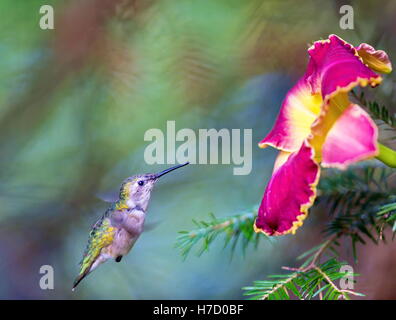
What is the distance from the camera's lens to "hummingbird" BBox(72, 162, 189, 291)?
70 cm

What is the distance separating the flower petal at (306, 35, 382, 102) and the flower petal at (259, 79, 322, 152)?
24 millimetres

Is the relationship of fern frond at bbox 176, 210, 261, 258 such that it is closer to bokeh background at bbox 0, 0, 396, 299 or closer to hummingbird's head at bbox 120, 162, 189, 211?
hummingbird's head at bbox 120, 162, 189, 211

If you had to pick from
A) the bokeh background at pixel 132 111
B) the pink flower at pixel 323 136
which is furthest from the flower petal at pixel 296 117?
the bokeh background at pixel 132 111

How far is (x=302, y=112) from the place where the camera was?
60 centimetres

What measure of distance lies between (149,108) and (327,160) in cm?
→ 82

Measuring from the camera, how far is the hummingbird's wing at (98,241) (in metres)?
0.75

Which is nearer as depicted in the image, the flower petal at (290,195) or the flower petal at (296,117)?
the flower petal at (290,195)

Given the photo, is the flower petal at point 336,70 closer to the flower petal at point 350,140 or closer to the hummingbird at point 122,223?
the flower petal at point 350,140

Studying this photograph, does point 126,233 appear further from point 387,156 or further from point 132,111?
point 132,111

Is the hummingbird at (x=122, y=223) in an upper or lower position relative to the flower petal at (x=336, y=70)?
lower

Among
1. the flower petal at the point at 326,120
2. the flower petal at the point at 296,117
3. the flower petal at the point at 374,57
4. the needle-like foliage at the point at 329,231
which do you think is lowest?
the needle-like foliage at the point at 329,231
